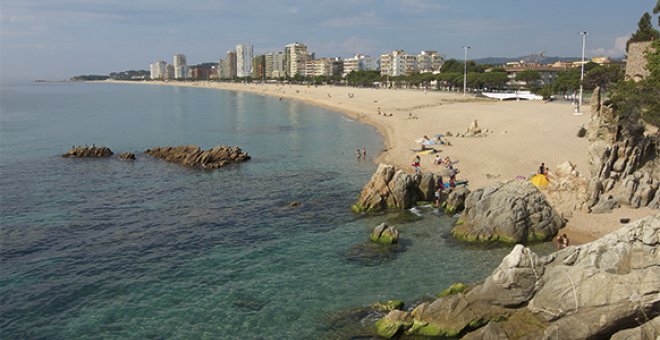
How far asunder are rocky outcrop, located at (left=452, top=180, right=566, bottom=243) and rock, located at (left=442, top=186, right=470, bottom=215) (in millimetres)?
3362

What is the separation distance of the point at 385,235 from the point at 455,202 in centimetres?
689

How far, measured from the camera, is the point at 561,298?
1549 centimetres

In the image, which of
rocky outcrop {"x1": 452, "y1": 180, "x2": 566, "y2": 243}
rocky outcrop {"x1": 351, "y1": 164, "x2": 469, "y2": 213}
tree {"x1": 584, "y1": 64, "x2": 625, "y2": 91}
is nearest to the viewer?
rocky outcrop {"x1": 452, "y1": 180, "x2": 566, "y2": 243}

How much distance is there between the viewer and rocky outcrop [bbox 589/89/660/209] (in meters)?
27.3

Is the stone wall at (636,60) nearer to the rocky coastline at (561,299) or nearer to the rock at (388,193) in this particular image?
the rock at (388,193)

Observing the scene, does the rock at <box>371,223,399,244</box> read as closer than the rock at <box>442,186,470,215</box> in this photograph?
Yes

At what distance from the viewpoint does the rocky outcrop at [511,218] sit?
25.7 meters

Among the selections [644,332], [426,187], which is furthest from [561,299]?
[426,187]

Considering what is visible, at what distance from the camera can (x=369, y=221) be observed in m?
30.0

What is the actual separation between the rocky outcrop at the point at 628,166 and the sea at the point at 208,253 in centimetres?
862

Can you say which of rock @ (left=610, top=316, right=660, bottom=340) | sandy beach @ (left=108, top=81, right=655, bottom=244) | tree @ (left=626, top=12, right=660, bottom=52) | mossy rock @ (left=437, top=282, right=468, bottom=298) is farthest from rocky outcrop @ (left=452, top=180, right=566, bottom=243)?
tree @ (left=626, top=12, right=660, bottom=52)

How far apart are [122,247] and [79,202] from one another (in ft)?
38.0

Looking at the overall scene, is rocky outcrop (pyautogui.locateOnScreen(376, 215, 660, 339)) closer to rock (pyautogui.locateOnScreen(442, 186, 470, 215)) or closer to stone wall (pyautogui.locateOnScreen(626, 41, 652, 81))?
rock (pyautogui.locateOnScreen(442, 186, 470, 215))

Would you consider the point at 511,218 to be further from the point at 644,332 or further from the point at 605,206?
the point at 644,332
